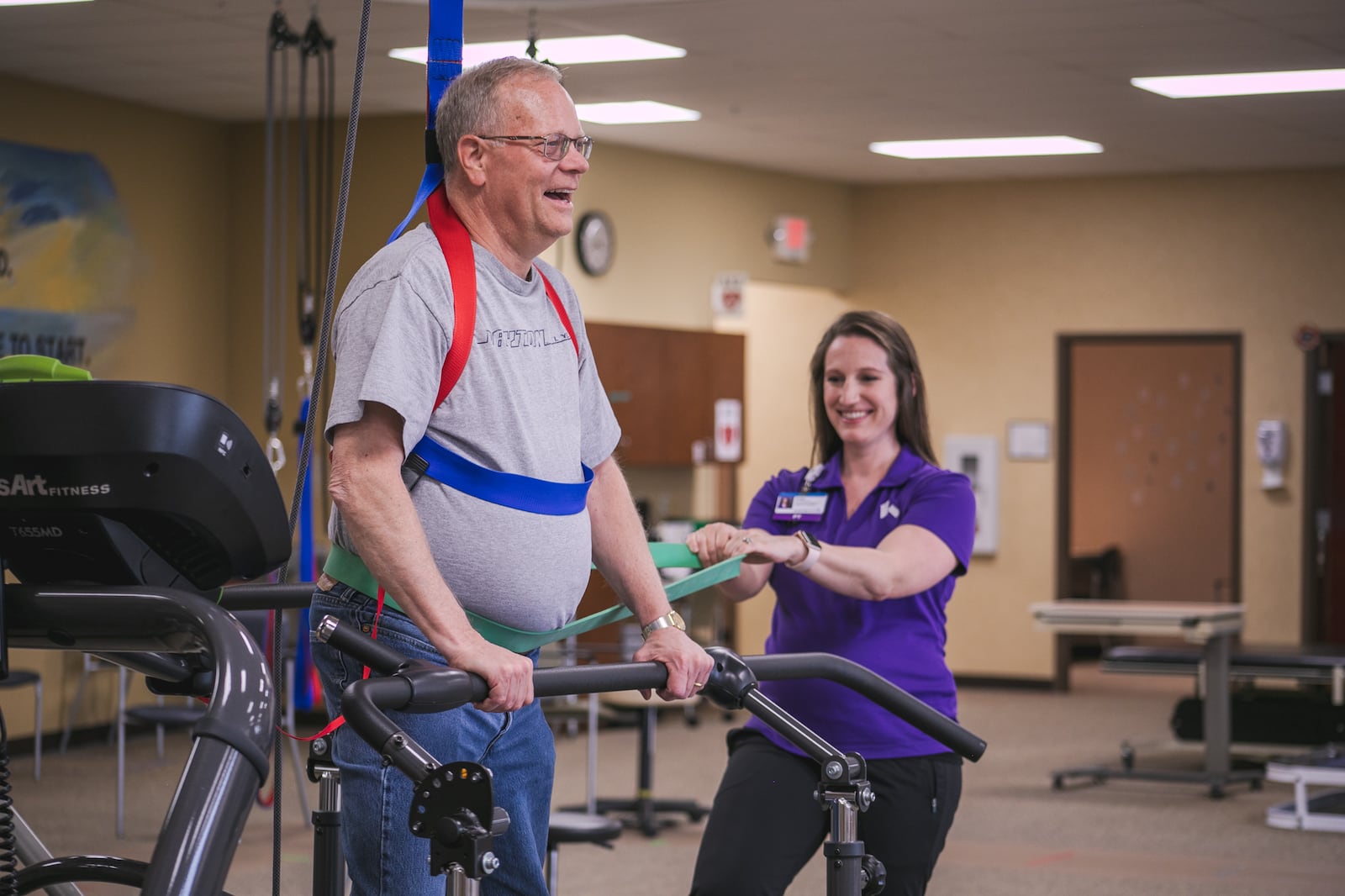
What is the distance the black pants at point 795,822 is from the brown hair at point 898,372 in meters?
0.59

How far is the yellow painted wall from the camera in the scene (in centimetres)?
1062

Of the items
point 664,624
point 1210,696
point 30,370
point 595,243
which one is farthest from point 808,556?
point 595,243

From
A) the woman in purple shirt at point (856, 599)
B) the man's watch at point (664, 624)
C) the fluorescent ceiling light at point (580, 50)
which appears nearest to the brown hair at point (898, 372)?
the woman in purple shirt at point (856, 599)

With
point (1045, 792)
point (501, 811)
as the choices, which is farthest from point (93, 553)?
point (1045, 792)

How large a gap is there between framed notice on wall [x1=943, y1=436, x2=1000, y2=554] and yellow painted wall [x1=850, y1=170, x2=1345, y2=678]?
6 cm

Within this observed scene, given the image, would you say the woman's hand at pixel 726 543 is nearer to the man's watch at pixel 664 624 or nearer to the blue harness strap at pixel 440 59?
the man's watch at pixel 664 624

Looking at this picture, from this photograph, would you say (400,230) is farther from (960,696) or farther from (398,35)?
(960,696)

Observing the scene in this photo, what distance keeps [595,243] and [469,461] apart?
24.0 feet

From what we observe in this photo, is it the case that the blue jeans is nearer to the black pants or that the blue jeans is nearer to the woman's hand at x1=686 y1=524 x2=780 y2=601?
the black pants

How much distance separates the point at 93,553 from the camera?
133 cm

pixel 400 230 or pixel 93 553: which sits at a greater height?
pixel 400 230

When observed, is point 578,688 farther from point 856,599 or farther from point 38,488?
point 856,599

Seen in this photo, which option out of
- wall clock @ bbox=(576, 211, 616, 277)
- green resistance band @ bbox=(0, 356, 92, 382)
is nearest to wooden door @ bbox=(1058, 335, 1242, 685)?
wall clock @ bbox=(576, 211, 616, 277)

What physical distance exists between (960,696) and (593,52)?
519 cm
